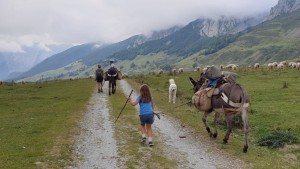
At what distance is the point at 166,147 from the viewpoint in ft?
57.0

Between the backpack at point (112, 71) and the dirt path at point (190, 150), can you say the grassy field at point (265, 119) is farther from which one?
the backpack at point (112, 71)

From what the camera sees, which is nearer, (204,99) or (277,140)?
(204,99)

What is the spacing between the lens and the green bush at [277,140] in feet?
64.1

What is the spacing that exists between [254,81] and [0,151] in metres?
41.7

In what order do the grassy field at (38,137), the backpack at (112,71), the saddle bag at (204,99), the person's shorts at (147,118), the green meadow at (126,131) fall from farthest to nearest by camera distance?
the backpack at (112,71) < the saddle bag at (204,99) < the person's shorts at (147,118) < the green meadow at (126,131) < the grassy field at (38,137)

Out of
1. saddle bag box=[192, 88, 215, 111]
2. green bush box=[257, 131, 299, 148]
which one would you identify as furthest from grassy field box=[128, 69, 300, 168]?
saddle bag box=[192, 88, 215, 111]

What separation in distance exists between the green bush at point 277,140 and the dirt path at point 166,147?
10.8ft

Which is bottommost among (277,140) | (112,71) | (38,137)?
(277,140)

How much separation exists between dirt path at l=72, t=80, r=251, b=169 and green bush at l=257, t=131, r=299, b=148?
330 centimetres

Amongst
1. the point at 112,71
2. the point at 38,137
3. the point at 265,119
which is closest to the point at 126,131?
the point at 38,137

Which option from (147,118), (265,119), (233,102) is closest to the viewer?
(233,102)

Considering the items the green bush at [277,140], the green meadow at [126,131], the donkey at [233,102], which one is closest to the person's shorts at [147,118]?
the green meadow at [126,131]

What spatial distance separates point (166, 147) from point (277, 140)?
6.58 metres

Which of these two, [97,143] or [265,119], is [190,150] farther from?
[265,119]
